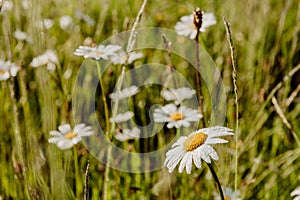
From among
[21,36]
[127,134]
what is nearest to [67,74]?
[21,36]

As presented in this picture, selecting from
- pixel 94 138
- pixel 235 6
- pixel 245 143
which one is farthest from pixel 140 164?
pixel 235 6

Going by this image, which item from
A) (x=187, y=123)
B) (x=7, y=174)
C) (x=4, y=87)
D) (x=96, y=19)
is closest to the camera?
(x=187, y=123)

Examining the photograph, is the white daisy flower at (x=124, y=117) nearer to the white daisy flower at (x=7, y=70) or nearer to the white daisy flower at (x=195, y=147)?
the white daisy flower at (x=7, y=70)

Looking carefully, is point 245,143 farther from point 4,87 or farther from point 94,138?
point 4,87

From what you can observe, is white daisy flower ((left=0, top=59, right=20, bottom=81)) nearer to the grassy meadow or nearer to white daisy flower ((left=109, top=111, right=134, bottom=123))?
the grassy meadow

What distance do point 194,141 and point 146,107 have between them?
19.3 inches

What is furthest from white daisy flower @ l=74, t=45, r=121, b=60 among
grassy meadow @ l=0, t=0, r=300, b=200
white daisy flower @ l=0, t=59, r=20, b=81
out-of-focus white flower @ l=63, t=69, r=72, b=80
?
out-of-focus white flower @ l=63, t=69, r=72, b=80

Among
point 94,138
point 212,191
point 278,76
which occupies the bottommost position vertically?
point 212,191

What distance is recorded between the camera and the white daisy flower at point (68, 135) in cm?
90

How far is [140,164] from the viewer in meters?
1.00

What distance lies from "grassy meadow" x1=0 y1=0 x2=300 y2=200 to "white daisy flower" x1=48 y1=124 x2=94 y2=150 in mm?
17

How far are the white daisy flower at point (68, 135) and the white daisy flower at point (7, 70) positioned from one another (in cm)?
Answer: 15

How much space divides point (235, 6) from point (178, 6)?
311mm

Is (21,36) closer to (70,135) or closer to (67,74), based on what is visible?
(67,74)
